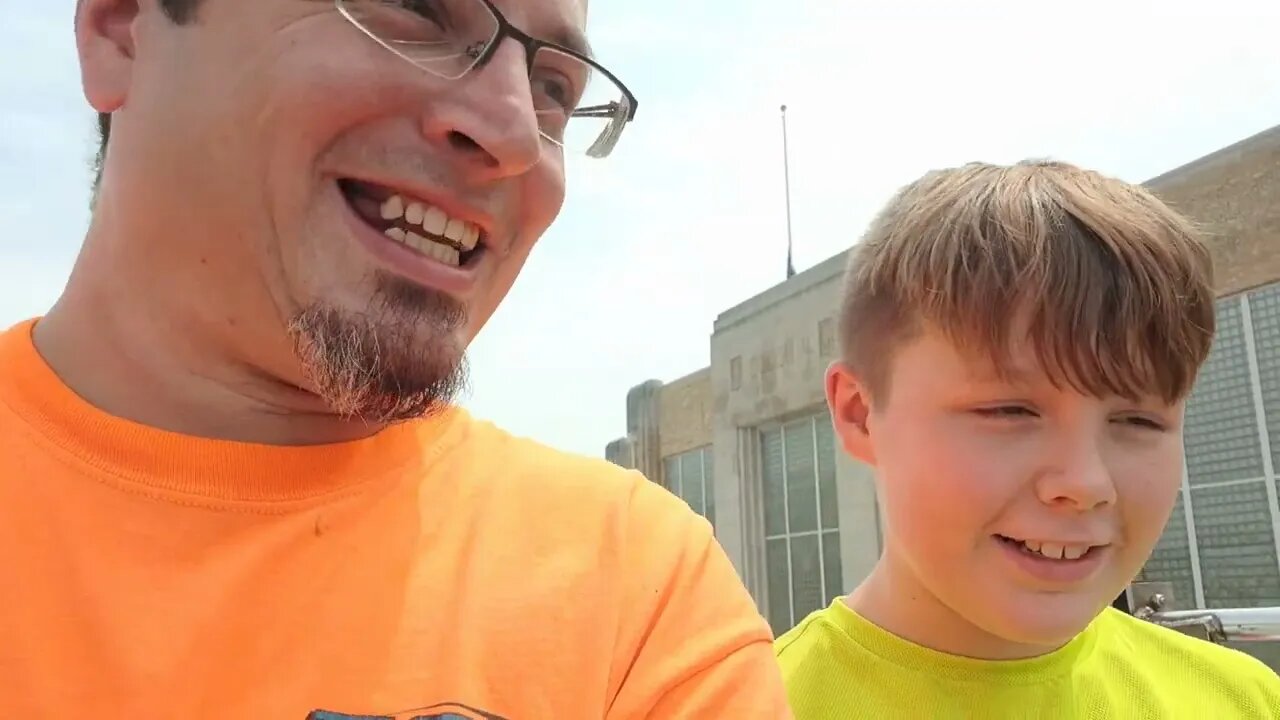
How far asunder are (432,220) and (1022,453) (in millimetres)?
898

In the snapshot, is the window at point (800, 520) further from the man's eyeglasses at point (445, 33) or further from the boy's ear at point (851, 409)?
the man's eyeglasses at point (445, 33)

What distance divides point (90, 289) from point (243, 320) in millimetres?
243

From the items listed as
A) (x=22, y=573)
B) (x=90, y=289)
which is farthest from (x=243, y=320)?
(x=22, y=573)

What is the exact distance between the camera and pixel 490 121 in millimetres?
1152

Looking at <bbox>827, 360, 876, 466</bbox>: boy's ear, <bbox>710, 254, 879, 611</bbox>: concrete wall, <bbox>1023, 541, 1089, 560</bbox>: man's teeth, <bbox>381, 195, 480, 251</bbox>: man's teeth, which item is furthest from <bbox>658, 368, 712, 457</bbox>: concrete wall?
<bbox>381, 195, 480, 251</bbox>: man's teeth

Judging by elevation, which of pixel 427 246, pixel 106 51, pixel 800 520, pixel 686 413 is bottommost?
pixel 800 520

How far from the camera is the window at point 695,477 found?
45.1ft

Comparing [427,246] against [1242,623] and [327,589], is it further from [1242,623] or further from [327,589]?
[1242,623]

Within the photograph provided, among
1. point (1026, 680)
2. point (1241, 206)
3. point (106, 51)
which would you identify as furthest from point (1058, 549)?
point (1241, 206)

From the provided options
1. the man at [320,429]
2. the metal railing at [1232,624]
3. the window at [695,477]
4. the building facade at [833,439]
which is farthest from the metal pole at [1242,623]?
the window at [695,477]

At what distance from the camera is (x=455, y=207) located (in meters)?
1.17

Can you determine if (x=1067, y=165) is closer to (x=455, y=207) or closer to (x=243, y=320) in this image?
(x=455, y=207)

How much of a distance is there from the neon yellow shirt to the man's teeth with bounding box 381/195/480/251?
905mm

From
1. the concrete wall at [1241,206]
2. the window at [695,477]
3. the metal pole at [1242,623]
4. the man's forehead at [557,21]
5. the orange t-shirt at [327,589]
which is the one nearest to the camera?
the orange t-shirt at [327,589]
